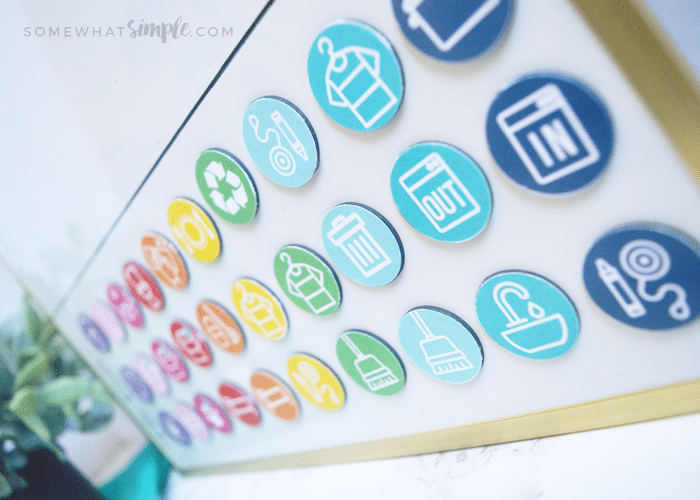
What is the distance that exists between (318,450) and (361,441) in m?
0.13

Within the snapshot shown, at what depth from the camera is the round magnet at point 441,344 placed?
587 millimetres

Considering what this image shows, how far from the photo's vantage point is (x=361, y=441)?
0.81 m

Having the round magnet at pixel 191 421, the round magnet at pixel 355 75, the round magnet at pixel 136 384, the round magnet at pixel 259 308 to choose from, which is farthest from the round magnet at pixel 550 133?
the round magnet at pixel 136 384

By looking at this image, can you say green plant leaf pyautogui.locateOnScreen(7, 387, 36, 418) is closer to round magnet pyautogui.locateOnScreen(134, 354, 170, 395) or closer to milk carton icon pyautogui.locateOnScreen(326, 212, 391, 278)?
round magnet pyautogui.locateOnScreen(134, 354, 170, 395)

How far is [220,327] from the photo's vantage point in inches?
35.2

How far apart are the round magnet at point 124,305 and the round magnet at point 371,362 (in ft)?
Result: 1.92

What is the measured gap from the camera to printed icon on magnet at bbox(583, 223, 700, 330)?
40cm

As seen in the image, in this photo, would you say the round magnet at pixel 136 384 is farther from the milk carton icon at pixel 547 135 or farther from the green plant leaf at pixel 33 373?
the milk carton icon at pixel 547 135

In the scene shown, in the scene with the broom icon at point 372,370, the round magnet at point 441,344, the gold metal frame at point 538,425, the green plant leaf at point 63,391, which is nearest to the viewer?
the gold metal frame at point 538,425

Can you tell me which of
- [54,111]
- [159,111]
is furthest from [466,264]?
[54,111]

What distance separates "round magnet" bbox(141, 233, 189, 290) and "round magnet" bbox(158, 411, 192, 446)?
512mm

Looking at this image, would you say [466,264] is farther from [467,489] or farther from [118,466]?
[118,466]

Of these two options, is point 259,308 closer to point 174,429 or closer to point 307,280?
point 307,280

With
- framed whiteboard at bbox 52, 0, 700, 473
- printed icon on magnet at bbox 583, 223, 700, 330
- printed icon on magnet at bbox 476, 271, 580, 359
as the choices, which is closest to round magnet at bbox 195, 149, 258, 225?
framed whiteboard at bbox 52, 0, 700, 473
